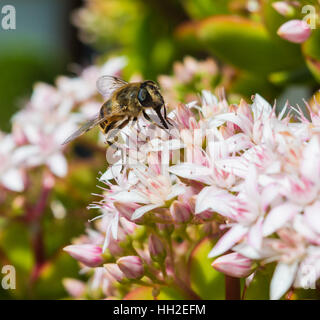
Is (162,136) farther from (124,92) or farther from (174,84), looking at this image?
(174,84)

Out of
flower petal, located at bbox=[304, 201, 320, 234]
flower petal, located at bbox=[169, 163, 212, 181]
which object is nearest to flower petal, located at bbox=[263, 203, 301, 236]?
flower petal, located at bbox=[304, 201, 320, 234]

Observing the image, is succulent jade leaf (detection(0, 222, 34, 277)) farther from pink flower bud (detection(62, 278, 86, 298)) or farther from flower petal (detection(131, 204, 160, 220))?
flower petal (detection(131, 204, 160, 220))

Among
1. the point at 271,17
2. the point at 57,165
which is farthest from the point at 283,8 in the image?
the point at 57,165

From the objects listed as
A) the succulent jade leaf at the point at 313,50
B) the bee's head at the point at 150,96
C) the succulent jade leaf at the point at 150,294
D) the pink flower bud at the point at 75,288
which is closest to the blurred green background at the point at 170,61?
the succulent jade leaf at the point at 313,50

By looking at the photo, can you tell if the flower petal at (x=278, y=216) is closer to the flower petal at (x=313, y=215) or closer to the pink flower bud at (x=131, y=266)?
the flower petal at (x=313, y=215)

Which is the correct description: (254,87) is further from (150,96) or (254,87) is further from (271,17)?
(150,96)

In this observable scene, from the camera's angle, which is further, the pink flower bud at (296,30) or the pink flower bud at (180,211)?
the pink flower bud at (296,30)
